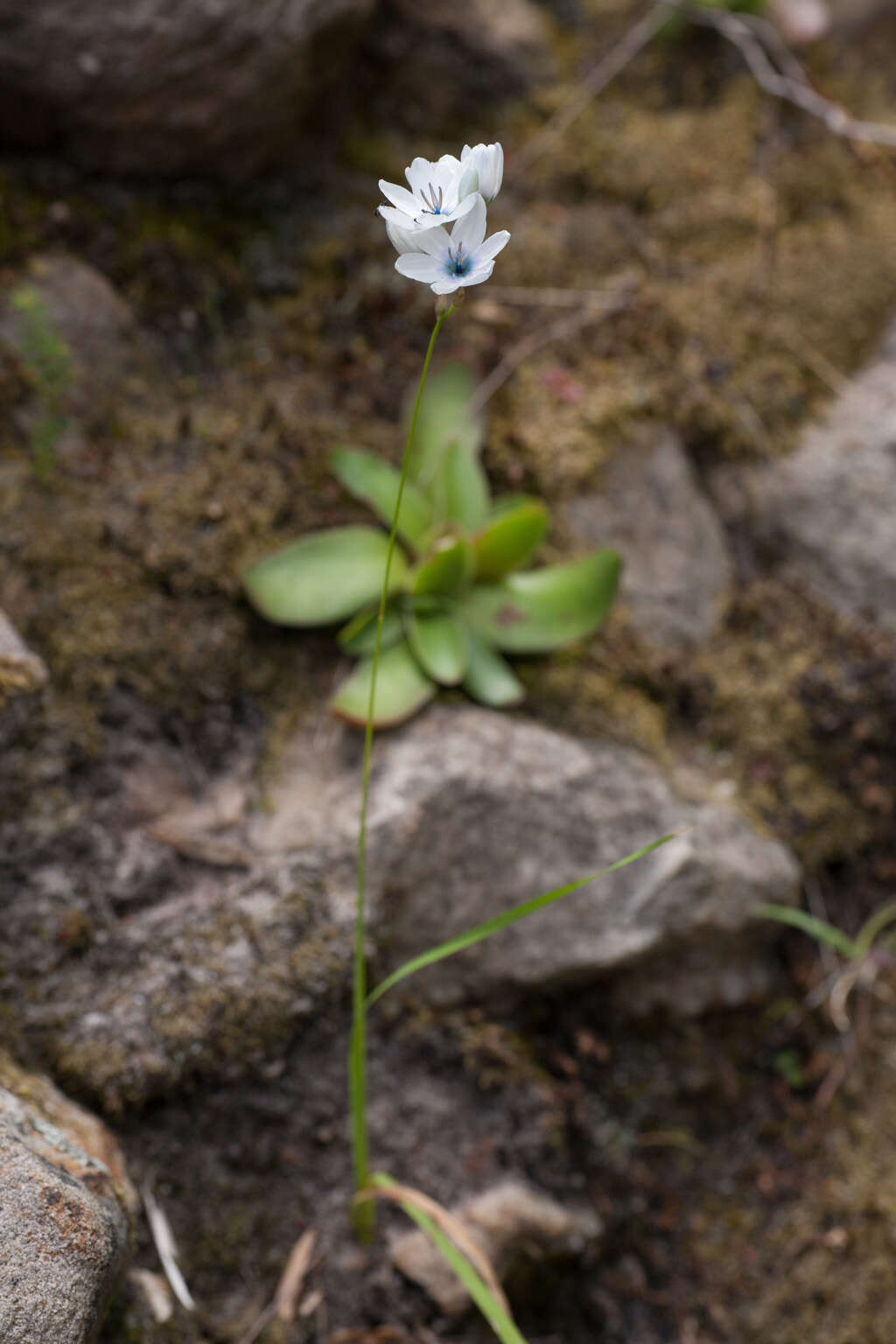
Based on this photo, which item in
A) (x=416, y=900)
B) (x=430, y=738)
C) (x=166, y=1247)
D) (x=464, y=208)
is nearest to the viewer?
(x=464, y=208)

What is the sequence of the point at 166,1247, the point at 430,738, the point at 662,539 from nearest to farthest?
the point at 166,1247, the point at 430,738, the point at 662,539

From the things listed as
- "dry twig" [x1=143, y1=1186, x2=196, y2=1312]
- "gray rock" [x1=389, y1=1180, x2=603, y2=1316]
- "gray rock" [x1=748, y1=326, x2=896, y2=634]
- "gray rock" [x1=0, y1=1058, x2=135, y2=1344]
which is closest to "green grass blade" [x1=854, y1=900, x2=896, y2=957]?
"gray rock" [x1=748, y1=326, x2=896, y2=634]

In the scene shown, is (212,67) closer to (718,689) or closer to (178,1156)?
(718,689)

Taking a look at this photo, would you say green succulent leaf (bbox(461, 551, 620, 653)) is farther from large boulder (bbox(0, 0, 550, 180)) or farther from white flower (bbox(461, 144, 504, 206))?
large boulder (bbox(0, 0, 550, 180))

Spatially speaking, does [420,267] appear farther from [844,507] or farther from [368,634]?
[844,507]

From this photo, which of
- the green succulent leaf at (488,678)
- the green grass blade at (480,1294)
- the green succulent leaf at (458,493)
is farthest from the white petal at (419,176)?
the green grass blade at (480,1294)

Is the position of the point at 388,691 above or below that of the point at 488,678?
above

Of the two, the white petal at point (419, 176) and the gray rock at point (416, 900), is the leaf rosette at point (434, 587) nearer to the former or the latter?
the gray rock at point (416, 900)

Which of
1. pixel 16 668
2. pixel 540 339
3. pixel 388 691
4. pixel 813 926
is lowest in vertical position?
pixel 813 926

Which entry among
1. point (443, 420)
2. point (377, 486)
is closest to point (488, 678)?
point (377, 486)

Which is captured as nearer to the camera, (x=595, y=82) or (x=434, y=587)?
(x=434, y=587)
